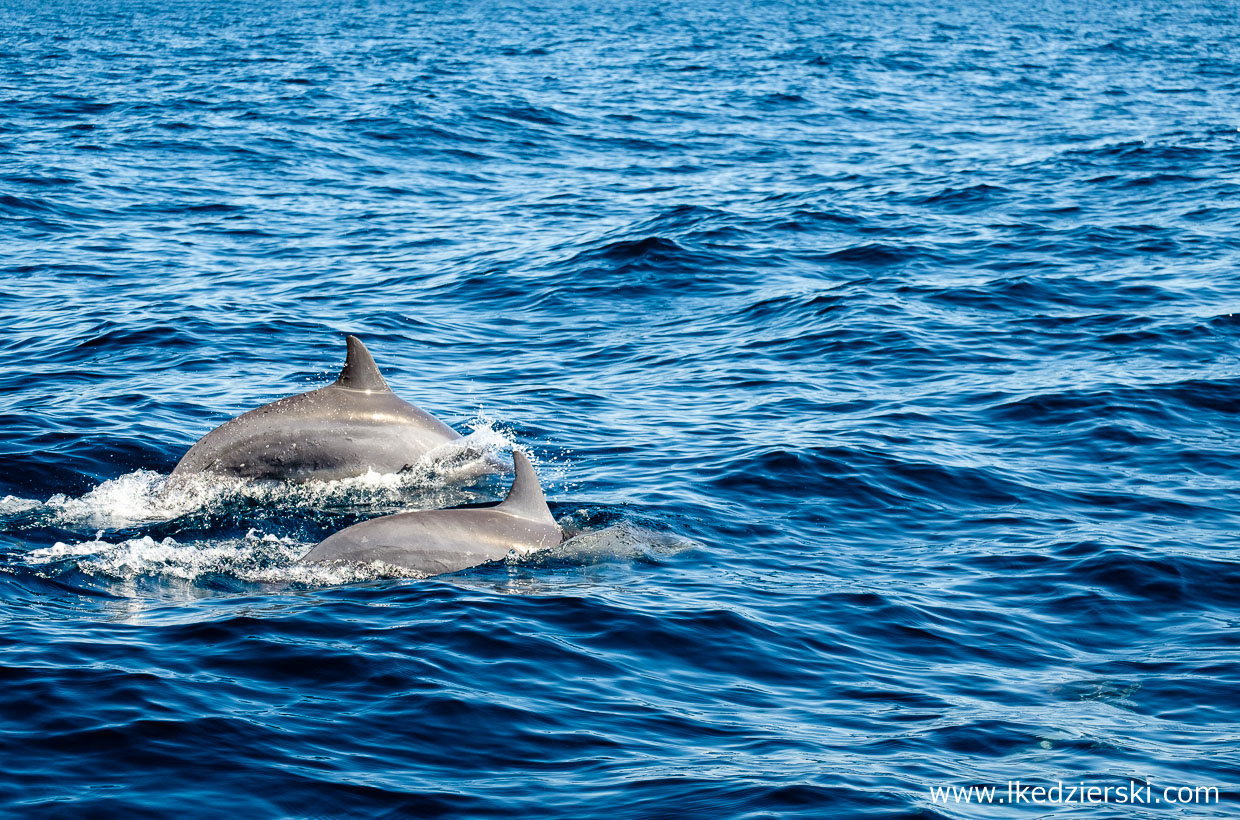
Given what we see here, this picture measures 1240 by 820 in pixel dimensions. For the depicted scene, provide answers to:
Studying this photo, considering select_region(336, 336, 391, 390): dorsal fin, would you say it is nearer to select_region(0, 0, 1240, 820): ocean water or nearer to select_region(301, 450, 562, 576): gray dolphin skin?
select_region(0, 0, 1240, 820): ocean water

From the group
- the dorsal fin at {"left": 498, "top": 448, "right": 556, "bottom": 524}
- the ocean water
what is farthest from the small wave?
the dorsal fin at {"left": 498, "top": 448, "right": 556, "bottom": 524}

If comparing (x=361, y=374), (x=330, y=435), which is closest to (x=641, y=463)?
(x=361, y=374)

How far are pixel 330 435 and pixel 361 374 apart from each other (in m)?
0.70

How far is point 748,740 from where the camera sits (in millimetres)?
8875

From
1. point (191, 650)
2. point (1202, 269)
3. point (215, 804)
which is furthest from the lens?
point (1202, 269)

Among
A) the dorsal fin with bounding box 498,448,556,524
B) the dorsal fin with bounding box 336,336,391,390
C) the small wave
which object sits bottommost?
the small wave

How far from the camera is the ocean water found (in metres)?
8.59

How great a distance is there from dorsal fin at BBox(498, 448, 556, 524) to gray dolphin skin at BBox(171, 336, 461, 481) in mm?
2795

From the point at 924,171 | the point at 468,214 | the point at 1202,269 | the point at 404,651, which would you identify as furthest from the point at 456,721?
the point at 924,171

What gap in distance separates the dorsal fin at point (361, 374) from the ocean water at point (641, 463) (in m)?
1.04

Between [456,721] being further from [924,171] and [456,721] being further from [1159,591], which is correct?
[924,171]

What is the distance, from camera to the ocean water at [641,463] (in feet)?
28.2

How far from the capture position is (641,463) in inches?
594

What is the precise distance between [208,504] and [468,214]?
53.6ft
